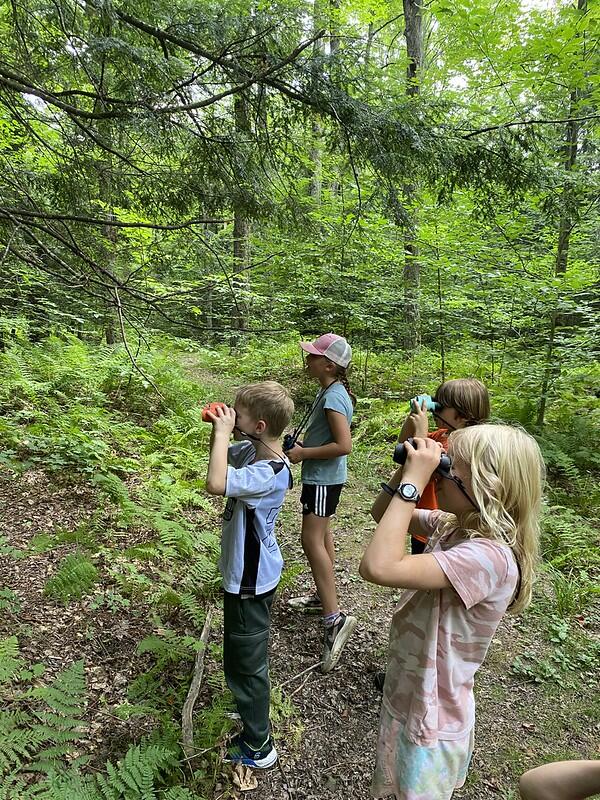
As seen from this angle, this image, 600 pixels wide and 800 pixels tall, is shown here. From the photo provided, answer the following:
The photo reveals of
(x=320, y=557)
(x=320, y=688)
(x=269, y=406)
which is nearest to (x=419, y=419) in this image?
(x=269, y=406)

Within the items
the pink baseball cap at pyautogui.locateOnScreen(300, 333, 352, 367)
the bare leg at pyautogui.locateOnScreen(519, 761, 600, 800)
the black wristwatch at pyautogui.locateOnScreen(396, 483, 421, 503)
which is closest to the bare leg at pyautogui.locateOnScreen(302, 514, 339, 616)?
the pink baseball cap at pyautogui.locateOnScreen(300, 333, 352, 367)

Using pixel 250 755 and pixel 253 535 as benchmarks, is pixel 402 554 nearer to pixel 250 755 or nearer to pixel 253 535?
pixel 253 535

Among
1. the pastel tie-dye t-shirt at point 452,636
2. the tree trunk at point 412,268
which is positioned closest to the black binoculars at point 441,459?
the pastel tie-dye t-shirt at point 452,636

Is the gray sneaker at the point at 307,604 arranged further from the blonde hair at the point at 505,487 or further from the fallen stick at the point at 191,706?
the blonde hair at the point at 505,487

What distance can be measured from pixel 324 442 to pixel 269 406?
41.7 inches

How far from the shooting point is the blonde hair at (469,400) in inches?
111

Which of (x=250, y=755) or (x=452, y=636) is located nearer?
(x=452, y=636)

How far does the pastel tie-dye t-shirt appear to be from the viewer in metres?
1.59

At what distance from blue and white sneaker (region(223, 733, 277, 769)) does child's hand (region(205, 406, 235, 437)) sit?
1.72 meters

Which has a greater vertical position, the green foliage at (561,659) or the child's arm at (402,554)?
the child's arm at (402,554)

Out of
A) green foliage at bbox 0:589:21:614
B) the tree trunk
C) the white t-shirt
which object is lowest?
green foliage at bbox 0:589:21:614

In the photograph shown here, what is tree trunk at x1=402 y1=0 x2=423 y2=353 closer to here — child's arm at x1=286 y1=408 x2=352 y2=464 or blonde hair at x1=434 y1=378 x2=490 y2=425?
child's arm at x1=286 y1=408 x2=352 y2=464

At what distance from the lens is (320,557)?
3.35 metres

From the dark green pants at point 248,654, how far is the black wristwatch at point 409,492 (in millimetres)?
1161
